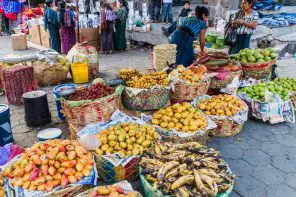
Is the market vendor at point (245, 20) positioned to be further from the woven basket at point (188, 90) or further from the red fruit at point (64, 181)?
the red fruit at point (64, 181)

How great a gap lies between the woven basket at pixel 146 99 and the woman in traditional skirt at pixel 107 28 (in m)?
5.68

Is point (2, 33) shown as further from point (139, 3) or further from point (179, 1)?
point (179, 1)

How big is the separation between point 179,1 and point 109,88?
10.3 meters

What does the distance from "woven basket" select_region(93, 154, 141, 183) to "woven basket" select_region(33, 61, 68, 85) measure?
391cm

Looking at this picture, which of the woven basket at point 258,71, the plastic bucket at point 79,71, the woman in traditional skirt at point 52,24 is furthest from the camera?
the woman in traditional skirt at point 52,24

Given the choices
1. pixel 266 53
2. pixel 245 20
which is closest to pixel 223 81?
pixel 266 53

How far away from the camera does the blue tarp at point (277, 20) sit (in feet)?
34.4

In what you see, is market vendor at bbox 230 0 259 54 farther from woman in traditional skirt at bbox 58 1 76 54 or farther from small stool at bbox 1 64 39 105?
woman in traditional skirt at bbox 58 1 76 54

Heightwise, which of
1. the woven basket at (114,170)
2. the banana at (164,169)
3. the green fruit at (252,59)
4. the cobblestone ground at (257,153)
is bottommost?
the cobblestone ground at (257,153)

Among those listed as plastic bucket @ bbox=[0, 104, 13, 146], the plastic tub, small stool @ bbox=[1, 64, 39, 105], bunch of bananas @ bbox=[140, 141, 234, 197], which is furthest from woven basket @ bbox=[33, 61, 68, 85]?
bunch of bananas @ bbox=[140, 141, 234, 197]

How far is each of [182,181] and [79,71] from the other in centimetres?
471

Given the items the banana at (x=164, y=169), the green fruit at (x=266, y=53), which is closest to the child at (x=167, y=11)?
the green fruit at (x=266, y=53)

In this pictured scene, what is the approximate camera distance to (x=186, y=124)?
3900 mm

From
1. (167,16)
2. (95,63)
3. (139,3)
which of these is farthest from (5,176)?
(139,3)
